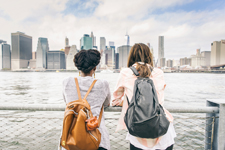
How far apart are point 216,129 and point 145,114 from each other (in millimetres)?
1438

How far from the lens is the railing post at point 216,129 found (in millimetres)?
2141

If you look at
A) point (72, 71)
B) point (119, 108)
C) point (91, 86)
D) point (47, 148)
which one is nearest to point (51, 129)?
point (47, 148)

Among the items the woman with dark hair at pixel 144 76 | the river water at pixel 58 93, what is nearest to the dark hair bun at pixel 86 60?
the woman with dark hair at pixel 144 76

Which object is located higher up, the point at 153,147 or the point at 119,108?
the point at 119,108

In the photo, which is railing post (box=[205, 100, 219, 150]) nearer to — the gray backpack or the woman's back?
the gray backpack

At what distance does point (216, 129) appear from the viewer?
2215 millimetres

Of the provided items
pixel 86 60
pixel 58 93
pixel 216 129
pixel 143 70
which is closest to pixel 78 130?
pixel 86 60

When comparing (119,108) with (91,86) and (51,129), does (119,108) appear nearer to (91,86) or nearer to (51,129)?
(91,86)

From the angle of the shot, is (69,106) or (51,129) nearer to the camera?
(69,106)

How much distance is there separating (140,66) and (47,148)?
2752 millimetres

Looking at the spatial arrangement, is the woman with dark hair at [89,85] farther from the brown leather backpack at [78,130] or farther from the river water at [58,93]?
the river water at [58,93]

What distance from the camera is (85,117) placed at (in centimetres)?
143

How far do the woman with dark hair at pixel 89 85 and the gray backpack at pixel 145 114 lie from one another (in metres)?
0.33

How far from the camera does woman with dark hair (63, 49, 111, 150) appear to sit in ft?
5.27
